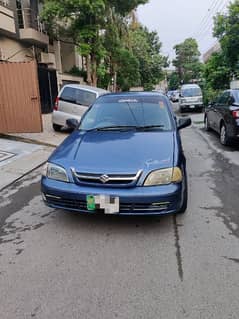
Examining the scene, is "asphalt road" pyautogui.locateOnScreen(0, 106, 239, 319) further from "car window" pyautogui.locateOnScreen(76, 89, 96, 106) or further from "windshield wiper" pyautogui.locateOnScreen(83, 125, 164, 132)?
"car window" pyautogui.locateOnScreen(76, 89, 96, 106)

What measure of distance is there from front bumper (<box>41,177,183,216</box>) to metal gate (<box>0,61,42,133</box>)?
609 cm

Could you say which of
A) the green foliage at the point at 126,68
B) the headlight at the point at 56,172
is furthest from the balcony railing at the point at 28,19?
the headlight at the point at 56,172

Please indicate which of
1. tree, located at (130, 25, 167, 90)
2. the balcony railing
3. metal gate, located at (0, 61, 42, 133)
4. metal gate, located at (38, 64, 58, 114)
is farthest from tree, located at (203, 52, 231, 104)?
tree, located at (130, 25, 167, 90)

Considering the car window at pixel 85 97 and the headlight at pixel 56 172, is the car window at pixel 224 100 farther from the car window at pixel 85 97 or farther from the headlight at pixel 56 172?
the headlight at pixel 56 172

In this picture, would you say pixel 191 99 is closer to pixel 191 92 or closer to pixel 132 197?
pixel 191 92

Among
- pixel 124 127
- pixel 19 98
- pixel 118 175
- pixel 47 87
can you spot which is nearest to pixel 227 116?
pixel 124 127

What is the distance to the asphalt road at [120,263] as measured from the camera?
2.33m

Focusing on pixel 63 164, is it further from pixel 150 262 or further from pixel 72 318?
pixel 72 318

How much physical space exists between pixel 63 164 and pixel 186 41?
60.9m

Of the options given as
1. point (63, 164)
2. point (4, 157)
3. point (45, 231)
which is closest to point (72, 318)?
point (45, 231)

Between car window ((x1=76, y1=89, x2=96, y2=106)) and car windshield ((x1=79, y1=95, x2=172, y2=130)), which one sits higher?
car windshield ((x1=79, y1=95, x2=172, y2=130))

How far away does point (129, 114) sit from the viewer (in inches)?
185

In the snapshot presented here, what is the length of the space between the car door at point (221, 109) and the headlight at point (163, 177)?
5286mm

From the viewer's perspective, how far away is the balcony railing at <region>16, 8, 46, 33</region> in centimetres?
1616
